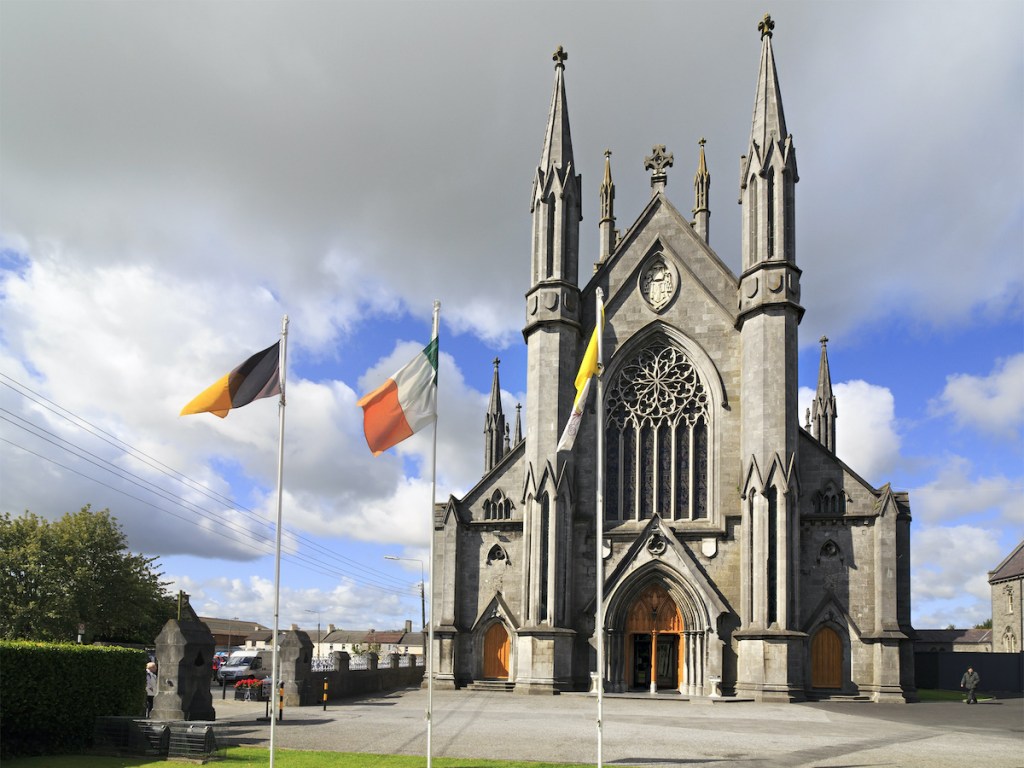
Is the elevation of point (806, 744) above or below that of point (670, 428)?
below

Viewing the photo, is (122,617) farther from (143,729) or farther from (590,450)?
(143,729)

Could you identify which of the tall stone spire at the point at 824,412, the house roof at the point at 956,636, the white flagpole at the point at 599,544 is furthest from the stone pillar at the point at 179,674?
the house roof at the point at 956,636

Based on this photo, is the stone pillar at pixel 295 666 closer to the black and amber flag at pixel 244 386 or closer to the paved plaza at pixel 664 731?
the paved plaza at pixel 664 731

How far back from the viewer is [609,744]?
19500 mm

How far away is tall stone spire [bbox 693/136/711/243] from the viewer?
155ft

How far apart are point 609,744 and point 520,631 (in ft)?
54.8

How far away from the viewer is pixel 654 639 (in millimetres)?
36812

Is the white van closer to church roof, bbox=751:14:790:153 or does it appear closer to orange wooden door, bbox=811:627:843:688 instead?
orange wooden door, bbox=811:627:843:688

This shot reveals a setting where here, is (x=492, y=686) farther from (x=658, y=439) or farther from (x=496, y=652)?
(x=658, y=439)

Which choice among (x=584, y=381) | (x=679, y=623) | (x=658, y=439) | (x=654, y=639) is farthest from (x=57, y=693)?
(x=658, y=439)

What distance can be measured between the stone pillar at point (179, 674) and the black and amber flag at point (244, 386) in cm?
733

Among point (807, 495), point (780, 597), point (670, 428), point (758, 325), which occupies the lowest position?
point (780, 597)

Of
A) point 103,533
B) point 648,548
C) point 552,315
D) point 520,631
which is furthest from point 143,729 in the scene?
point 103,533

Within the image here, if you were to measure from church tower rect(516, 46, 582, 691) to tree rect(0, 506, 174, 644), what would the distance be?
2672 centimetres
